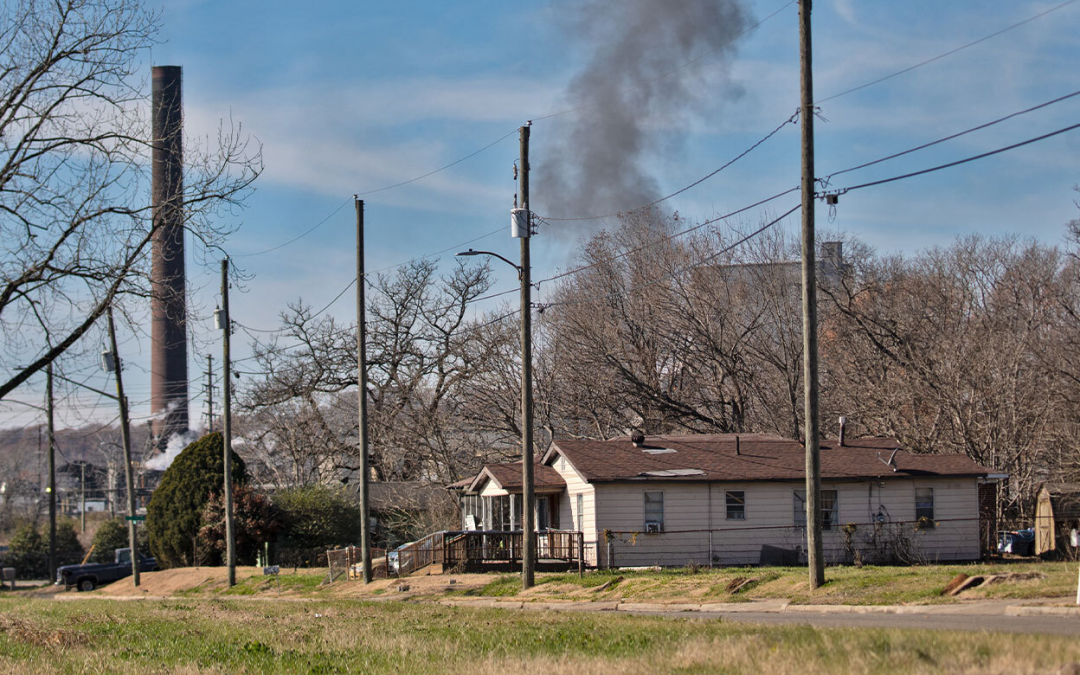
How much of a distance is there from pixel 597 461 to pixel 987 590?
16734mm

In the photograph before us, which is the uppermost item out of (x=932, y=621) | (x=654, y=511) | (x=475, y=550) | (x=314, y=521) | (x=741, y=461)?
(x=741, y=461)

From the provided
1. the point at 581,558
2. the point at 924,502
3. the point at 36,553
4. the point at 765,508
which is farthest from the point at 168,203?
the point at 36,553

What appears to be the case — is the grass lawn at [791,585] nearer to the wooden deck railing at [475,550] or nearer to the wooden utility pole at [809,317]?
the wooden utility pole at [809,317]

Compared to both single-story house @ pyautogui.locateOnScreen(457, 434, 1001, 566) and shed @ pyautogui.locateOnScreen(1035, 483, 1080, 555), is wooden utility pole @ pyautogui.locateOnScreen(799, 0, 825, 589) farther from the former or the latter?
shed @ pyautogui.locateOnScreen(1035, 483, 1080, 555)

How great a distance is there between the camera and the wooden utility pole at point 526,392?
25583 mm

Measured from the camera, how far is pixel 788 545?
3200 cm

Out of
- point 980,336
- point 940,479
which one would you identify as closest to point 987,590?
point 940,479

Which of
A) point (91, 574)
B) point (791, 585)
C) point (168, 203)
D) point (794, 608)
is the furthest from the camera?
point (91, 574)

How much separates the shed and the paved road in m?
17.2

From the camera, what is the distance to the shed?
33.1 m

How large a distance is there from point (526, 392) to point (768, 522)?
34.8 feet

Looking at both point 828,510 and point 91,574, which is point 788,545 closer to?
point 828,510

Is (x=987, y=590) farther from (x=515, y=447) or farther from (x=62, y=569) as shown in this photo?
(x=62, y=569)

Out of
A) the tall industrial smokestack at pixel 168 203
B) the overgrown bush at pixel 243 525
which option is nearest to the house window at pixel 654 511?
the overgrown bush at pixel 243 525
